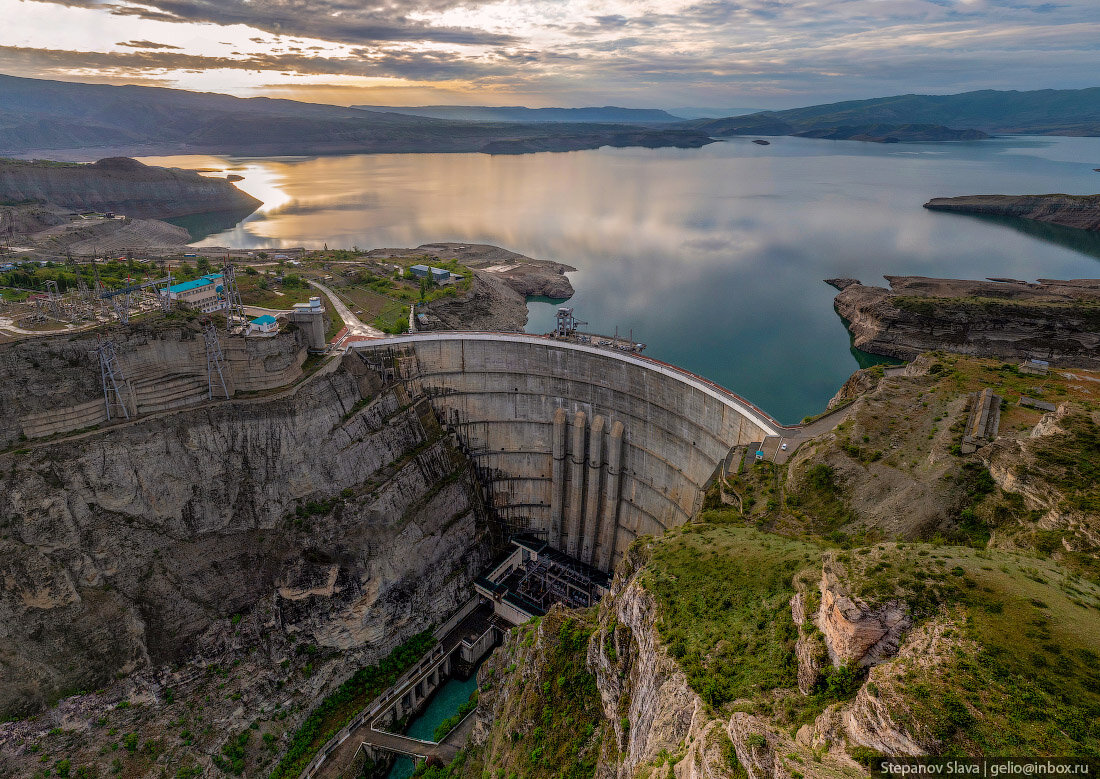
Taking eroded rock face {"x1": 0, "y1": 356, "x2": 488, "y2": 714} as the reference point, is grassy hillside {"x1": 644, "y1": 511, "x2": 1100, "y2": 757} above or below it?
above

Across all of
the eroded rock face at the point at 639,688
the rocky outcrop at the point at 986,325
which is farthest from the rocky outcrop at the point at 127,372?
the rocky outcrop at the point at 986,325

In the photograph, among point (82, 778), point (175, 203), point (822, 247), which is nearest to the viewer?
point (82, 778)

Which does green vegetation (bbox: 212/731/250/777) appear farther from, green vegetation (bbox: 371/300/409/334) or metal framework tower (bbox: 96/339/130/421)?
green vegetation (bbox: 371/300/409/334)

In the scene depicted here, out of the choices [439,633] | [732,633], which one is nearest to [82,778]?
[439,633]

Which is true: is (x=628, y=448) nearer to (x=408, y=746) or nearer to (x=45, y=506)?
(x=408, y=746)

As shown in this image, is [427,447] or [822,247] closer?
[427,447]

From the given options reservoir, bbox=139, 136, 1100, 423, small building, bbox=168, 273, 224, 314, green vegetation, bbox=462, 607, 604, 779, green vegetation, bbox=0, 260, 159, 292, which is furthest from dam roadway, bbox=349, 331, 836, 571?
green vegetation, bbox=0, 260, 159, 292
